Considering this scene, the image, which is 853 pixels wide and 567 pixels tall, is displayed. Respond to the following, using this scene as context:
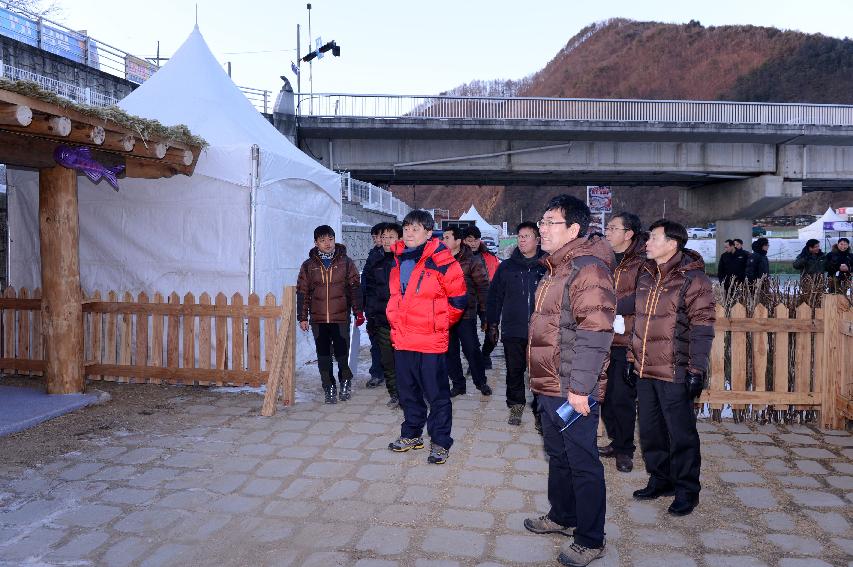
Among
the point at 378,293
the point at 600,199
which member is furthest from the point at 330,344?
the point at 600,199

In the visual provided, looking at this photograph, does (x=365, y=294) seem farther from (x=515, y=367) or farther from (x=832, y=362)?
(x=832, y=362)

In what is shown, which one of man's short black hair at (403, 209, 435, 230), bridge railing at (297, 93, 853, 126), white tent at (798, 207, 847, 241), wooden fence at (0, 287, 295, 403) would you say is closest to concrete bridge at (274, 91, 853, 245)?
bridge railing at (297, 93, 853, 126)

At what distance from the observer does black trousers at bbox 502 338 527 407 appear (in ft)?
20.5

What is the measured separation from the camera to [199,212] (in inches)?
316

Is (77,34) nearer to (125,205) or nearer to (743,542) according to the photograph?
(125,205)

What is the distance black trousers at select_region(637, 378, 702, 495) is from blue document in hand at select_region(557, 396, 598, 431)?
3.16ft

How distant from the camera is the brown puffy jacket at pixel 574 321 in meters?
3.36

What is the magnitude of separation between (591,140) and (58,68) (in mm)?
18418

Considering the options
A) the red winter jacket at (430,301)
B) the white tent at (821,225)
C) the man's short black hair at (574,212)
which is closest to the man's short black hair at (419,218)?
the red winter jacket at (430,301)

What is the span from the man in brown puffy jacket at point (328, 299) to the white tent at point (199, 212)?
1.05 metres

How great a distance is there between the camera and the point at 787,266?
3547 centimetres

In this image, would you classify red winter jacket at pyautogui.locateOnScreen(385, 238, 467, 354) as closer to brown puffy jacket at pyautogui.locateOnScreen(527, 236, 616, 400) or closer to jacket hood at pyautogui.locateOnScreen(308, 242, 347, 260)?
brown puffy jacket at pyautogui.locateOnScreen(527, 236, 616, 400)

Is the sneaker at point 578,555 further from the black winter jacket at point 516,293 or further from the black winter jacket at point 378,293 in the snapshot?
the black winter jacket at point 378,293

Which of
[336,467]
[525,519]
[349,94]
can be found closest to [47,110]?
[336,467]
